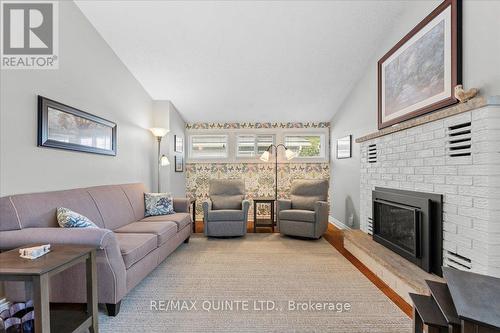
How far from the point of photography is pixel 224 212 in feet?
13.3

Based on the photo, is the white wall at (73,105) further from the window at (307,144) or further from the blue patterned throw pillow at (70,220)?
the window at (307,144)

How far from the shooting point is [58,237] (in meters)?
1.82

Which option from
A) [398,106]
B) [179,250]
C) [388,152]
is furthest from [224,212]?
[398,106]

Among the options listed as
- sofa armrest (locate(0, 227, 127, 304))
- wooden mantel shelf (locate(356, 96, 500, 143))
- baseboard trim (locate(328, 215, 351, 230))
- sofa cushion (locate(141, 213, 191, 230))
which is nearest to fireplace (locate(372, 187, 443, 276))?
wooden mantel shelf (locate(356, 96, 500, 143))

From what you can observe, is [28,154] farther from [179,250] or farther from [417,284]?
[417,284]

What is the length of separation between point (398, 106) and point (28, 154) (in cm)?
372

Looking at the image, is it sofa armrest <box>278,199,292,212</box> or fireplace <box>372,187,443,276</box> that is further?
sofa armrest <box>278,199,292,212</box>

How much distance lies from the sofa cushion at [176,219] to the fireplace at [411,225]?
7.96 feet

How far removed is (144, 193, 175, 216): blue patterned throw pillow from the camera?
12.3 feet

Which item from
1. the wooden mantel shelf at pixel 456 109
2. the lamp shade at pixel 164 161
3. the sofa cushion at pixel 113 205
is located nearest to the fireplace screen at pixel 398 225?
the wooden mantel shelf at pixel 456 109

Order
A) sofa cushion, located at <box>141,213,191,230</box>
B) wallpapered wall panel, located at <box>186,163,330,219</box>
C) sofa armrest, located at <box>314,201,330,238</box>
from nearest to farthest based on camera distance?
sofa cushion, located at <box>141,213,191,230</box> → sofa armrest, located at <box>314,201,330,238</box> → wallpapered wall panel, located at <box>186,163,330,219</box>

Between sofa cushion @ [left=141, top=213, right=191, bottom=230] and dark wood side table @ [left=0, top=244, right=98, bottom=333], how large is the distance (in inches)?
63.1

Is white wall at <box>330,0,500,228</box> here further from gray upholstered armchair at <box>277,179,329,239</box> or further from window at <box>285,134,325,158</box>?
gray upholstered armchair at <box>277,179,329,239</box>

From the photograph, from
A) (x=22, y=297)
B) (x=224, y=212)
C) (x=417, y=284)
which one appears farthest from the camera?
(x=224, y=212)
